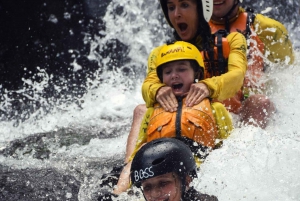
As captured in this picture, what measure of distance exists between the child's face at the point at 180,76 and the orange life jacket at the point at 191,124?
183 millimetres

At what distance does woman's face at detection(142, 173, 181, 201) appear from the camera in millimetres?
4141

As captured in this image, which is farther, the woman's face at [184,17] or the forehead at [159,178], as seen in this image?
the woman's face at [184,17]

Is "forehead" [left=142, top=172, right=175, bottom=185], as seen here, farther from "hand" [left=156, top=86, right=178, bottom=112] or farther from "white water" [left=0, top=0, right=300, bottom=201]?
"hand" [left=156, top=86, right=178, bottom=112]

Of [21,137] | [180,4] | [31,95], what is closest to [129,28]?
[31,95]

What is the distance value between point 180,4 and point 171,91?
111cm

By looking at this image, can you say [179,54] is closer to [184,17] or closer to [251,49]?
[184,17]

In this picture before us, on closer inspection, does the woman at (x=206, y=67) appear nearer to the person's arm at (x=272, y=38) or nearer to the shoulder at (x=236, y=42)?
the shoulder at (x=236, y=42)

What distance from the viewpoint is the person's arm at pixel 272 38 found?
6.69 m

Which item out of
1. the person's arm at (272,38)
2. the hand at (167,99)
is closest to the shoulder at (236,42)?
the person's arm at (272,38)

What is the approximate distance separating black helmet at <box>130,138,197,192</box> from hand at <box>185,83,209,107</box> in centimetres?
82

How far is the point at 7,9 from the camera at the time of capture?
9.80 metres

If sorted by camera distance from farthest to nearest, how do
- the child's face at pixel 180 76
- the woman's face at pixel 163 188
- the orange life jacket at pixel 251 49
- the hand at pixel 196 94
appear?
1. the orange life jacket at pixel 251 49
2. the child's face at pixel 180 76
3. the hand at pixel 196 94
4. the woman's face at pixel 163 188

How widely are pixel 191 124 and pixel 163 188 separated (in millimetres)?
1012

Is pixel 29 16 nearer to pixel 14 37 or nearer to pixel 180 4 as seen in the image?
pixel 14 37
